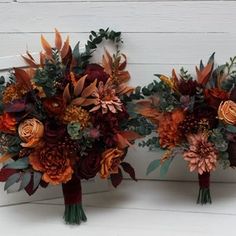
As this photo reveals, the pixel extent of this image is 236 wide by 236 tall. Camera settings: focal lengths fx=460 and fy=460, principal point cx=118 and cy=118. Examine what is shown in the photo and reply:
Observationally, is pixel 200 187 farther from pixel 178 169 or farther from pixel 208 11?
pixel 208 11

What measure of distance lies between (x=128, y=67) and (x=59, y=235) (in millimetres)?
440

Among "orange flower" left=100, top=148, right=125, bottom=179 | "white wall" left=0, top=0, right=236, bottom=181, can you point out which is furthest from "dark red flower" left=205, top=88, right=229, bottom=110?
"orange flower" left=100, top=148, right=125, bottom=179

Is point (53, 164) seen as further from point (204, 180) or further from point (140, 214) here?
point (204, 180)

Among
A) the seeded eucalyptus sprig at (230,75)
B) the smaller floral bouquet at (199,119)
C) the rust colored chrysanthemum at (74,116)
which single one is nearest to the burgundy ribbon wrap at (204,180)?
the smaller floral bouquet at (199,119)

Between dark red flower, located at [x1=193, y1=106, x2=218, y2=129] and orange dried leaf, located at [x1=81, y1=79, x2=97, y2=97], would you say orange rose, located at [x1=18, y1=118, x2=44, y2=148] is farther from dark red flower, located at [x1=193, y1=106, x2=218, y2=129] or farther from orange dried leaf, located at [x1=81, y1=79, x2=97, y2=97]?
dark red flower, located at [x1=193, y1=106, x2=218, y2=129]

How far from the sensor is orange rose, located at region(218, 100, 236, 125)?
39.6 inches

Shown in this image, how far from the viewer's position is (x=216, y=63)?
112cm

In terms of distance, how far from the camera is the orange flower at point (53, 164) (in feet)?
3.16

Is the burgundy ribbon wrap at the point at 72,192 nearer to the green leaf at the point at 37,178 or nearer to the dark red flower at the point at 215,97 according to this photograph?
the green leaf at the point at 37,178

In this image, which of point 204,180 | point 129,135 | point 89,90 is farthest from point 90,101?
point 204,180

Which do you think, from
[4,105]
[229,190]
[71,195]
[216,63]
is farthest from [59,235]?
[216,63]

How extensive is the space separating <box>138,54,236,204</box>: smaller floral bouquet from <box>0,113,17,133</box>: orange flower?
32 centimetres

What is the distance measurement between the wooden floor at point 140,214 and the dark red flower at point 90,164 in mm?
129

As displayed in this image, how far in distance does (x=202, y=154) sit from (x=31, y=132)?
37 cm
